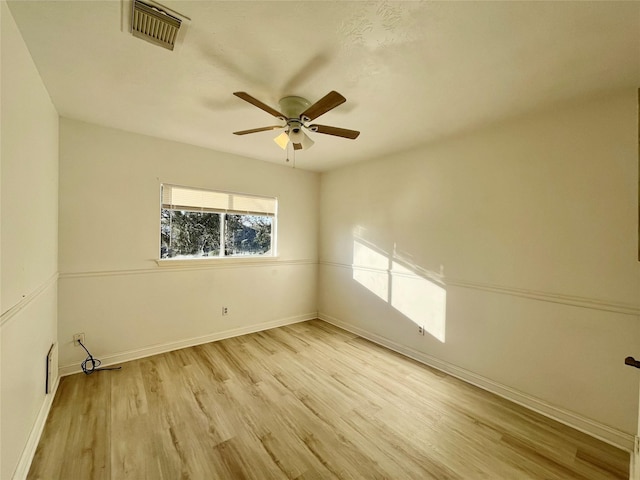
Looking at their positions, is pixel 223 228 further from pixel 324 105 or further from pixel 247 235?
pixel 324 105

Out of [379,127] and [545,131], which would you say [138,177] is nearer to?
[379,127]

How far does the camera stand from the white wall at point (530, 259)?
6.17ft

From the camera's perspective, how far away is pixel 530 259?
89.0 inches

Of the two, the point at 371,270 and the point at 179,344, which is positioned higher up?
the point at 371,270

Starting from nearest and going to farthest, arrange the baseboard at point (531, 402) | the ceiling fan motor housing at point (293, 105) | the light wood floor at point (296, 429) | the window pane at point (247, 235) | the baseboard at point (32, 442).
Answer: the baseboard at point (32, 442), the light wood floor at point (296, 429), the baseboard at point (531, 402), the ceiling fan motor housing at point (293, 105), the window pane at point (247, 235)

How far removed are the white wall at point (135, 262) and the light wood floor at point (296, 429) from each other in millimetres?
459

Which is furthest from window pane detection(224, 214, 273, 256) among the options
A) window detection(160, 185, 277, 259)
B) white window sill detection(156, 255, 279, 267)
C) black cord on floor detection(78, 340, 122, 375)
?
black cord on floor detection(78, 340, 122, 375)

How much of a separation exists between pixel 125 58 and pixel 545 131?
3.18 metres

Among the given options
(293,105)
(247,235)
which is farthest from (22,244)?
(247,235)

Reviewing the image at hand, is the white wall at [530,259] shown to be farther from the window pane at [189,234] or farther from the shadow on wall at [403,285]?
the window pane at [189,234]

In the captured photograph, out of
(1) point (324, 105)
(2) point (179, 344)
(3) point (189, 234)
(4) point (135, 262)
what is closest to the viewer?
(1) point (324, 105)

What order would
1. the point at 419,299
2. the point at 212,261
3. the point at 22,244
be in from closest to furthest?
the point at 22,244 → the point at 419,299 → the point at 212,261

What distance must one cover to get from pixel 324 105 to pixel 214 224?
238cm

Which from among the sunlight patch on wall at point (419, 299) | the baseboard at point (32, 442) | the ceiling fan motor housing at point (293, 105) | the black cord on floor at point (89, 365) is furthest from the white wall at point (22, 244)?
the sunlight patch on wall at point (419, 299)
